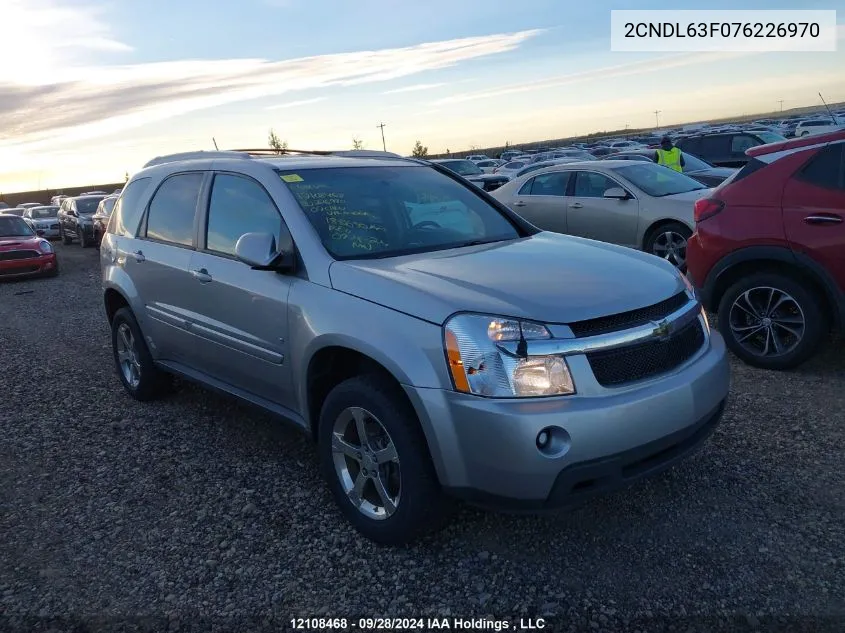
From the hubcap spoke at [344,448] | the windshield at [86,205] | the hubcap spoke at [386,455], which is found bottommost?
the hubcap spoke at [344,448]

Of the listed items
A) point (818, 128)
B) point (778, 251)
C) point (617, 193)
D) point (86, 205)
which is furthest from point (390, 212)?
point (818, 128)

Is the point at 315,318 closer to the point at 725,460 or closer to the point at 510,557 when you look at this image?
the point at 510,557

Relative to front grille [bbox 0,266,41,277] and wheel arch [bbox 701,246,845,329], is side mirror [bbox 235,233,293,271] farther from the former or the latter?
front grille [bbox 0,266,41,277]

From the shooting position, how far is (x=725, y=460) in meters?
3.98

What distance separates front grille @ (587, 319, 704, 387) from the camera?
9.36ft

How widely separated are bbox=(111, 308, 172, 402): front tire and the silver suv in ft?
2.16

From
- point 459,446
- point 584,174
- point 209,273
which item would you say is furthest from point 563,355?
point 584,174

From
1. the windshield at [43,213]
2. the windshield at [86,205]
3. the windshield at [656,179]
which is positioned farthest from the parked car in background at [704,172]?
the windshield at [43,213]

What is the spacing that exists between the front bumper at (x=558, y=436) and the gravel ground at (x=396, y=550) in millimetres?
472

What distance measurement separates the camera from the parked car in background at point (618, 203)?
9086 millimetres

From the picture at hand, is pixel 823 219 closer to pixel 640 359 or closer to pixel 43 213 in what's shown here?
pixel 640 359

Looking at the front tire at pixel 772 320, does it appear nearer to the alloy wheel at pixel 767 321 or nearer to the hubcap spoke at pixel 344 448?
the alloy wheel at pixel 767 321

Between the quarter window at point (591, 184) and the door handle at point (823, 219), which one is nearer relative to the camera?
the door handle at point (823, 219)

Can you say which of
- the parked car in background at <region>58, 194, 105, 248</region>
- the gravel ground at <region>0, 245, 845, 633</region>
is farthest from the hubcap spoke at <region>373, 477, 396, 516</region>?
the parked car in background at <region>58, 194, 105, 248</region>
